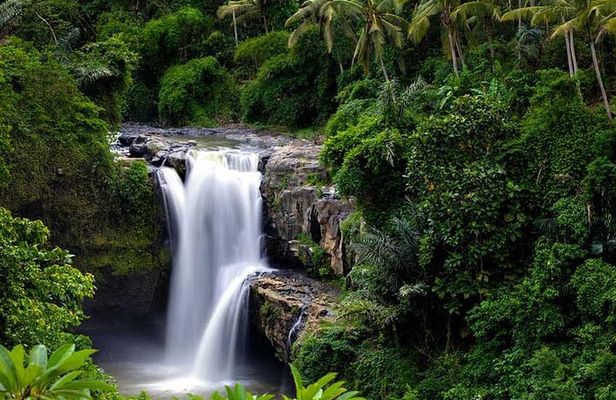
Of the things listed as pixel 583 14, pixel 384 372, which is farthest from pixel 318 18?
pixel 384 372

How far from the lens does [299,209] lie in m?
17.8

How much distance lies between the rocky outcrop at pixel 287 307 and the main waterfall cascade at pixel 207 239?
936 millimetres

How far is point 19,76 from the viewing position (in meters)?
17.9

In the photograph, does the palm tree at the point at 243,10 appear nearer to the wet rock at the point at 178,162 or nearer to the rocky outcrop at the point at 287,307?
the wet rock at the point at 178,162

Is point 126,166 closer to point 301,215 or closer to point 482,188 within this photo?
point 301,215

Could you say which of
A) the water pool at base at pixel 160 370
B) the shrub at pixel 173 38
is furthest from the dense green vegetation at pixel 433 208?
the shrub at pixel 173 38

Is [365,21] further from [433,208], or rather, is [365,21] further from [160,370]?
[160,370]

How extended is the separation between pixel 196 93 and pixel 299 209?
52.9 ft

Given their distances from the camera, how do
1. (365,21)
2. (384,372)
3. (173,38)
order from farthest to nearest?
(173,38), (365,21), (384,372)

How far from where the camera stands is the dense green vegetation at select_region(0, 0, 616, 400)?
11219 millimetres

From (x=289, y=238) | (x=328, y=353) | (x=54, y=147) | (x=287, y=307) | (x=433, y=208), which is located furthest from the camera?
(x=289, y=238)

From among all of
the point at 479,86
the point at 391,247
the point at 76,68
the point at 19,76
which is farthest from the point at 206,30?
the point at 391,247

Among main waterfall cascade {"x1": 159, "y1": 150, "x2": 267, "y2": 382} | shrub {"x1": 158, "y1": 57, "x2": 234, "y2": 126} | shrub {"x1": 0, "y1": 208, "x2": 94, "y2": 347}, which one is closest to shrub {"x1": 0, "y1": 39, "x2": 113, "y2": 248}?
main waterfall cascade {"x1": 159, "y1": 150, "x2": 267, "y2": 382}

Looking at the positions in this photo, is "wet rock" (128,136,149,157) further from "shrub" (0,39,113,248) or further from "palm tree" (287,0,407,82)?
"palm tree" (287,0,407,82)
